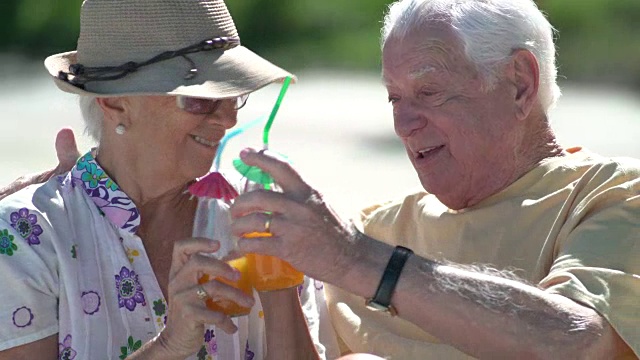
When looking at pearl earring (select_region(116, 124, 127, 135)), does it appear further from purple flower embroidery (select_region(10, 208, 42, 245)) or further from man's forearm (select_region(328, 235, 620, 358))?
man's forearm (select_region(328, 235, 620, 358))

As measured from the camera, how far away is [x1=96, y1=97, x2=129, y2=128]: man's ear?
329cm

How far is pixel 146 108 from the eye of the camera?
3273 millimetres

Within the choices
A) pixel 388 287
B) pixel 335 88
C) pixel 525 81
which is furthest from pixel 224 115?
pixel 335 88

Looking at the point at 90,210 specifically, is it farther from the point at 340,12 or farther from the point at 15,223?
the point at 340,12

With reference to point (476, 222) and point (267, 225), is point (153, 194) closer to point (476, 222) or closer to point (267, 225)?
point (267, 225)

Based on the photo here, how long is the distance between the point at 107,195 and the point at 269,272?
0.56 meters

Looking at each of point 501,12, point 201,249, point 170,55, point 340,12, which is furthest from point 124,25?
point 340,12

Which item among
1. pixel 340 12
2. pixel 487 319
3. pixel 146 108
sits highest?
pixel 146 108

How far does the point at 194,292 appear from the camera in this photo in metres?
2.91

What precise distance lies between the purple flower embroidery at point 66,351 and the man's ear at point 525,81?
1379 millimetres

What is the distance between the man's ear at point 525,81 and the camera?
3441mm

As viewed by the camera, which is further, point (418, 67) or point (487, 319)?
point (418, 67)

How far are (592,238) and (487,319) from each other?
0.40 metres

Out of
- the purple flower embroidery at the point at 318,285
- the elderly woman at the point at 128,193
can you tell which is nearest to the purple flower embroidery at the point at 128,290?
the elderly woman at the point at 128,193
